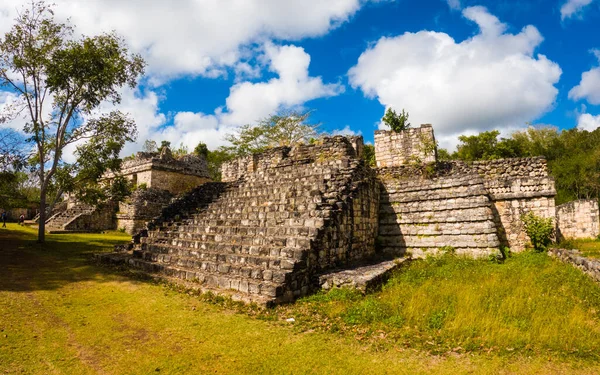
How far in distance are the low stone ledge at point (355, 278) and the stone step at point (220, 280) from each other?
3.62 ft

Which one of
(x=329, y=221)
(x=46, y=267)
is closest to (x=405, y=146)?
(x=329, y=221)

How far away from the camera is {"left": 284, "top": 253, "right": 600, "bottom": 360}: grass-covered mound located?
425 cm

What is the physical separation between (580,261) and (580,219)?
35.9 ft

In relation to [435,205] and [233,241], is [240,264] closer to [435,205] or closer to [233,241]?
[233,241]

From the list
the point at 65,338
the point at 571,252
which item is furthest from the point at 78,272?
the point at 571,252

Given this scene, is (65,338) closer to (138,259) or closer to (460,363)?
(138,259)

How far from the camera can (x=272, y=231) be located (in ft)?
26.1

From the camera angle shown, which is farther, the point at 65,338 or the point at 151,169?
the point at 151,169

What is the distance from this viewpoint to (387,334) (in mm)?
4691

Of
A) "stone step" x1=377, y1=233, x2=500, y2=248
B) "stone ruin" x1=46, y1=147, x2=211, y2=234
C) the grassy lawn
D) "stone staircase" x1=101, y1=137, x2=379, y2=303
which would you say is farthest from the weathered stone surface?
"stone step" x1=377, y1=233, x2=500, y2=248

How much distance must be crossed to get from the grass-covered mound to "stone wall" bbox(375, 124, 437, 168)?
254 inches

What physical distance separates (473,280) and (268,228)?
458cm

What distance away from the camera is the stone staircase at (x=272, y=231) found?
21.6ft

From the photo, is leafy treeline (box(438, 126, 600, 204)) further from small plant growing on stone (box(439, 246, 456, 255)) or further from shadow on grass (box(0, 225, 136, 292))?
shadow on grass (box(0, 225, 136, 292))
